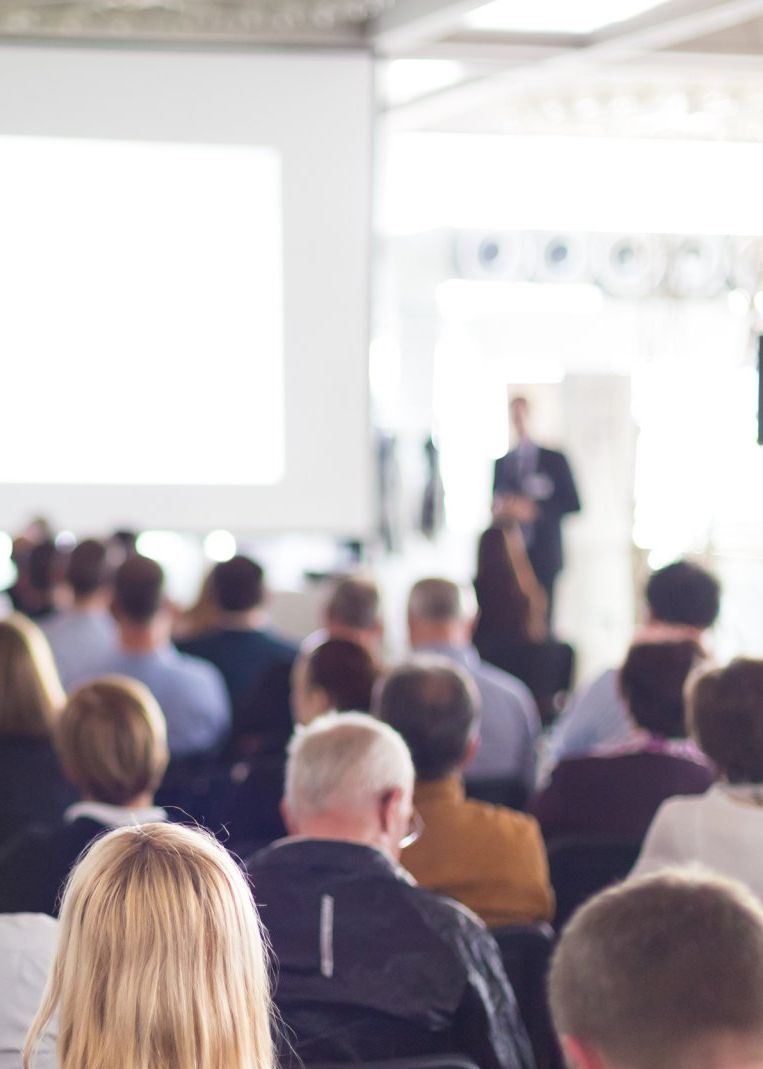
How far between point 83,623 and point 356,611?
1081mm

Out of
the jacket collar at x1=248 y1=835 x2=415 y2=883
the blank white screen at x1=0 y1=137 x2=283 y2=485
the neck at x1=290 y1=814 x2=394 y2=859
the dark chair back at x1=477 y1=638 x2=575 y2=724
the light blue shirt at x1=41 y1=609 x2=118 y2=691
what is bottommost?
the dark chair back at x1=477 y1=638 x2=575 y2=724

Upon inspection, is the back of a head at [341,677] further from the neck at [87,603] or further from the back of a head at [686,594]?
the neck at [87,603]

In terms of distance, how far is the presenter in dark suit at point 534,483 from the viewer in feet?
25.3

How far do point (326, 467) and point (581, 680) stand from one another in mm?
3154

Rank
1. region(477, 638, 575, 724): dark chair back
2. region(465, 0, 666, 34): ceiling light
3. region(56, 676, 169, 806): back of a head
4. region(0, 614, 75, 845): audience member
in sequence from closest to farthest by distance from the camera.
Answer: region(56, 676, 169, 806): back of a head → region(0, 614, 75, 845): audience member → region(477, 638, 575, 724): dark chair back → region(465, 0, 666, 34): ceiling light

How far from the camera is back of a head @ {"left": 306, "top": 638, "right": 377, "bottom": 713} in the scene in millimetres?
3406

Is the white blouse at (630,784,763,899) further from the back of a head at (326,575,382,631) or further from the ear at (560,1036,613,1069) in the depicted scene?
the back of a head at (326,575,382,631)

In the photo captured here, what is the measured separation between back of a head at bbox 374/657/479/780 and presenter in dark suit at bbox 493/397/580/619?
477cm

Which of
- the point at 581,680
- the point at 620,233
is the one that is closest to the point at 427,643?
the point at 581,680

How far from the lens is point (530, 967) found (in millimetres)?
2322

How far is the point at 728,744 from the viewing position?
104 inches

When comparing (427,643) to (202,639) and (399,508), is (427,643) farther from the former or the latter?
(399,508)

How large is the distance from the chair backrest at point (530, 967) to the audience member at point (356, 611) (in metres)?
2.14

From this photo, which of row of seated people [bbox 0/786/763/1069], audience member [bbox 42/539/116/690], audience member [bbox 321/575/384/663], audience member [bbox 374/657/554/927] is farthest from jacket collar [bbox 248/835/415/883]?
audience member [bbox 42/539/116/690]
